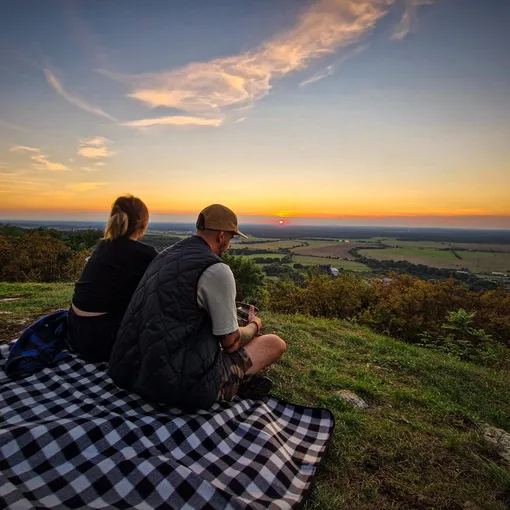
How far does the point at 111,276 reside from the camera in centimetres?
344

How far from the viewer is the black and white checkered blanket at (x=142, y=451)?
6.51 feet

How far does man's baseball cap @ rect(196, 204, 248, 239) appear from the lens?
3.05 meters

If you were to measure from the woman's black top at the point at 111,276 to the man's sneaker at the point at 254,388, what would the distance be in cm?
162

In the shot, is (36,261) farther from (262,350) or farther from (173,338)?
(173,338)

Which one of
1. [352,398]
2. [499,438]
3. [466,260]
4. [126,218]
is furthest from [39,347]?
[466,260]

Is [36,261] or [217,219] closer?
[217,219]

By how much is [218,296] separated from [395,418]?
2.79m

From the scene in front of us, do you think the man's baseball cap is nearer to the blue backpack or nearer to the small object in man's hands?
the small object in man's hands

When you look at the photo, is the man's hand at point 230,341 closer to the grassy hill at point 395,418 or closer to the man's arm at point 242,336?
the man's arm at point 242,336

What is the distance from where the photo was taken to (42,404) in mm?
2936

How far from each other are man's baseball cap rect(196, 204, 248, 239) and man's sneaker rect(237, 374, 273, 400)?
5.78 feet

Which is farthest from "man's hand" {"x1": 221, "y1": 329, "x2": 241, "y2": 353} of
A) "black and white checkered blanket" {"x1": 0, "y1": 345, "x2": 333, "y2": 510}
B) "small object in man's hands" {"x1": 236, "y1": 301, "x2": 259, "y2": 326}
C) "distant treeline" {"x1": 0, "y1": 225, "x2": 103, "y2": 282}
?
"distant treeline" {"x1": 0, "y1": 225, "x2": 103, "y2": 282}

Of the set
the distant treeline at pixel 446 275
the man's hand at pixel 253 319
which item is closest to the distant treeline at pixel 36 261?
the man's hand at pixel 253 319

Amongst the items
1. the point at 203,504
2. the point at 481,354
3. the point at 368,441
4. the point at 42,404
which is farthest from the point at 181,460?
the point at 481,354
